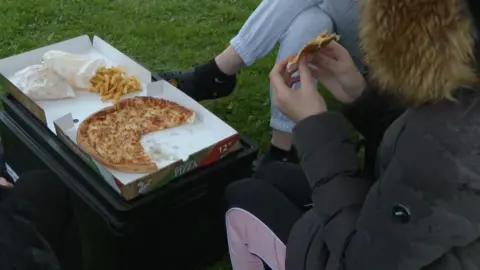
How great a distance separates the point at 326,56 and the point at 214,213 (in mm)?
477

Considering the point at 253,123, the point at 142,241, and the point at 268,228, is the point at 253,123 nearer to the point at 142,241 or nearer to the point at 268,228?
the point at 142,241

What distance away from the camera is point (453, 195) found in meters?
0.85

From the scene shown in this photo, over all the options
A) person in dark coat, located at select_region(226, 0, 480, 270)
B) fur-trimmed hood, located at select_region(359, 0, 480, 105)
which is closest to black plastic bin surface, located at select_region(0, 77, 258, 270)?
person in dark coat, located at select_region(226, 0, 480, 270)

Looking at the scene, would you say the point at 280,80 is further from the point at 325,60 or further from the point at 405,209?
the point at 405,209

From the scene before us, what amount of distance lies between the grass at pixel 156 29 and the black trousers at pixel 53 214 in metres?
0.99

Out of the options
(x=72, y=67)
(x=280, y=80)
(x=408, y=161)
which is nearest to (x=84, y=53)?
(x=72, y=67)

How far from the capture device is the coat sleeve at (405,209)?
0.85 meters

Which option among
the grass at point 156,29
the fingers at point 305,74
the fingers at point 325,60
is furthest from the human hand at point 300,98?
the grass at point 156,29

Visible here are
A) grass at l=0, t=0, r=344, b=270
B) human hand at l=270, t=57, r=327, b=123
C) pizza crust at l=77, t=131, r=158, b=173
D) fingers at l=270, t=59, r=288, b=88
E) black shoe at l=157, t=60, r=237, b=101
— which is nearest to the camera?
human hand at l=270, t=57, r=327, b=123

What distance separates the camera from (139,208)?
4.64 feet

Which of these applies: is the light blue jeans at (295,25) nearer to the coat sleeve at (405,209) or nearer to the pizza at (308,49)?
the pizza at (308,49)

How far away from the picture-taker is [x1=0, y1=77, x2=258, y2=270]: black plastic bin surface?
1.44 metres

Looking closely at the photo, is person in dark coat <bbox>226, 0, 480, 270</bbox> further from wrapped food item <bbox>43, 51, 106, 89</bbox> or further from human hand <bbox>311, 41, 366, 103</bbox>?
wrapped food item <bbox>43, 51, 106, 89</bbox>

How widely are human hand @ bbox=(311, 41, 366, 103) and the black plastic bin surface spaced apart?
27 centimetres
